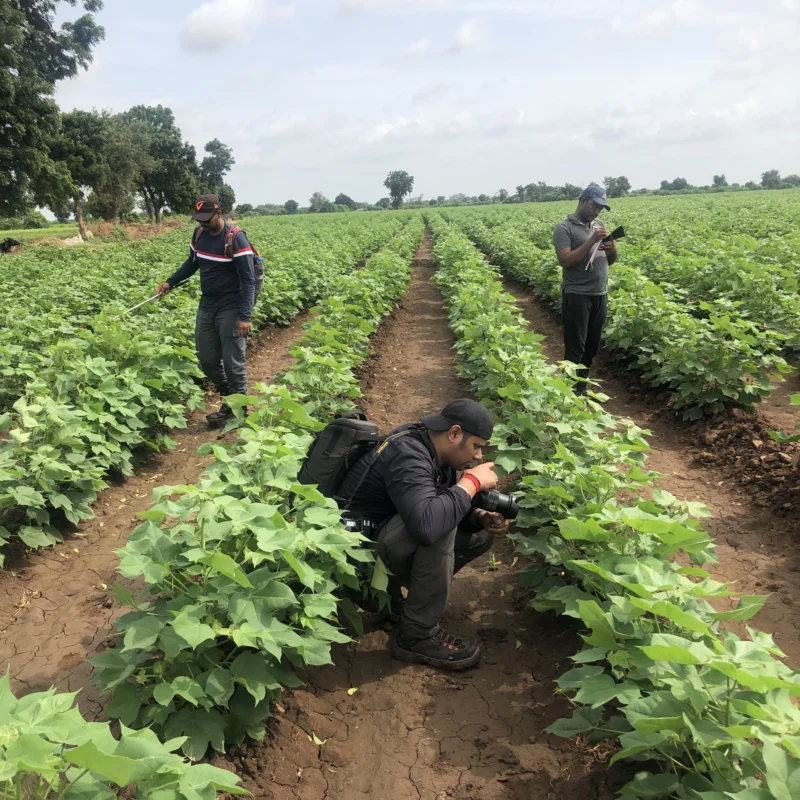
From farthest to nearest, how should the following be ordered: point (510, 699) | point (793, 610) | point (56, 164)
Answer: point (56, 164)
point (793, 610)
point (510, 699)

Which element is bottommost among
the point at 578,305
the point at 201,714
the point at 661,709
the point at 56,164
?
the point at 201,714

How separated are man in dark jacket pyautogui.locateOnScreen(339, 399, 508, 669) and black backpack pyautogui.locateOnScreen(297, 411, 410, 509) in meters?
0.03

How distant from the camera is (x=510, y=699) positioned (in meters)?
2.84

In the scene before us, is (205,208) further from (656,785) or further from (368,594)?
(656,785)

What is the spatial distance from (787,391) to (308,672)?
614cm

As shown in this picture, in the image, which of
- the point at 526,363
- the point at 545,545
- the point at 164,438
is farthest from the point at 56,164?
the point at 545,545

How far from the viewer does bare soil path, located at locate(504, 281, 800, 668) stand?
3.39 m

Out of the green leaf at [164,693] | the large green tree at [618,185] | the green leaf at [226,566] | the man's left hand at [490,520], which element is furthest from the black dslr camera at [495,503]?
the large green tree at [618,185]

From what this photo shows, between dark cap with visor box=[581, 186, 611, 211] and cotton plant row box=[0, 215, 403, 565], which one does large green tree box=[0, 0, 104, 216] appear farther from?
dark cap with visor box=[581, 186, 611, 211]

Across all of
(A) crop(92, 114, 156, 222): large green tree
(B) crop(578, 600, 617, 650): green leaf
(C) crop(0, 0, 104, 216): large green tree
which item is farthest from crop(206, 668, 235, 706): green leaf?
(A) crop(92, 114, 156, 222): large green tree

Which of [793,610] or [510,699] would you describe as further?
[793,610]

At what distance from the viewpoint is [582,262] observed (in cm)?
555

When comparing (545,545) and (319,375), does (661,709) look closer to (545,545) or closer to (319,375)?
(545,545)

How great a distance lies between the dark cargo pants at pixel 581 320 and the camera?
18.8 ft
